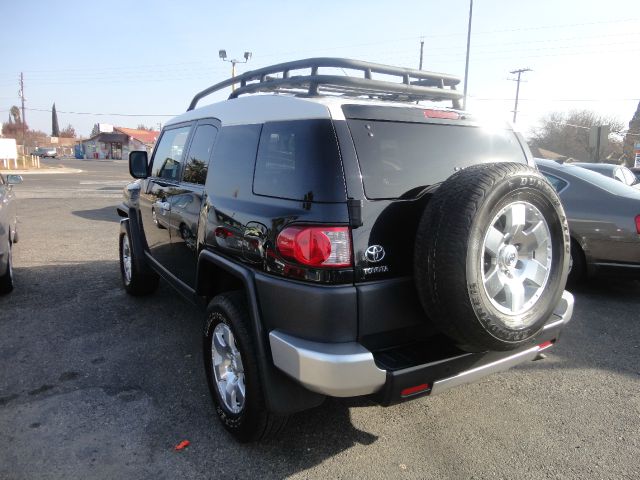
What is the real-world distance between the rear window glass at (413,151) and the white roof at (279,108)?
0.14m

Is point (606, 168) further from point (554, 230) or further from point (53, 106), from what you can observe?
point (53, 106)

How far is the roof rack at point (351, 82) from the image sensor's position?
110 inches

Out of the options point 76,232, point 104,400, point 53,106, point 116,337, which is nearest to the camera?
point 104,400

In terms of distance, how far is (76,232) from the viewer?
9.36 m

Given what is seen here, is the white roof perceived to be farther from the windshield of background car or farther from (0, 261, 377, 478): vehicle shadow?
the windshield of background car

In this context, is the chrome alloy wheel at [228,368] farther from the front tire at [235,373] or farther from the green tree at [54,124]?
the green tree at [54,124]

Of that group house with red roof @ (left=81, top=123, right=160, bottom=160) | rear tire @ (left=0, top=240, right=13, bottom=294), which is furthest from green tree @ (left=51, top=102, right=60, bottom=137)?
rear tire @ (left=0, top=240, right=13, bottom=294)

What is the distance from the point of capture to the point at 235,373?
2.79 metres

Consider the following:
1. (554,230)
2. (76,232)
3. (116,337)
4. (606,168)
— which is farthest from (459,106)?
(76,232)

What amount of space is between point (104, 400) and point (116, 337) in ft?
3.67

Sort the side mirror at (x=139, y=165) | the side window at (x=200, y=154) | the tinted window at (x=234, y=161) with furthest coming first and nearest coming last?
1. the side mirror at (x=139, y=165)
2. the side window at (x=200, y=154)
3. the tinted window at (x=234, y=161)

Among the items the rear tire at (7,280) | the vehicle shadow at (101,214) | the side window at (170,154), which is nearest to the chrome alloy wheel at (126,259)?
the side window at (170,154)

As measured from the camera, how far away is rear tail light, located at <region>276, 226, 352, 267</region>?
86.6 inches

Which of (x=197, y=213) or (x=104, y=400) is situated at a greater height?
(x=197, y=213)
